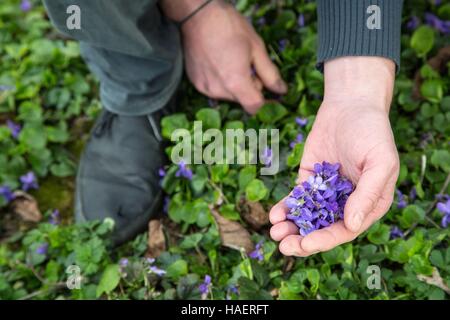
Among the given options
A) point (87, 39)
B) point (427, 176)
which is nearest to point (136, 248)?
point (87, 39)

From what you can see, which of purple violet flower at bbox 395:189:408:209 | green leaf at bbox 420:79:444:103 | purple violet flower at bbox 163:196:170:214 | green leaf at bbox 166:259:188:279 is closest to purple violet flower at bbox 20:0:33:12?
purple violet flower at bbox 163:196:170:214

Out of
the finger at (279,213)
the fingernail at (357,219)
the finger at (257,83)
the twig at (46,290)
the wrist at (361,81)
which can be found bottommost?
the twig at (46,290)

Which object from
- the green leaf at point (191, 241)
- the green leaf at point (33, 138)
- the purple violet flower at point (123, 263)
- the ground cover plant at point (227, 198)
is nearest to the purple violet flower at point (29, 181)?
the ground cover plant at point (227, 198)

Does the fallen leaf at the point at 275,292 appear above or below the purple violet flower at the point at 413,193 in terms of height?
below

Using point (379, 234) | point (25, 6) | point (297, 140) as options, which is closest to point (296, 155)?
point (297, 140)

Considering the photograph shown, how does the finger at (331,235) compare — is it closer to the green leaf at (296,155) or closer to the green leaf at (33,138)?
the green leaf at (296,155)

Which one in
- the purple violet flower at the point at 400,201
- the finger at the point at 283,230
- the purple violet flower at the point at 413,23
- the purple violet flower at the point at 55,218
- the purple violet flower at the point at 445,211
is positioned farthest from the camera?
the purple violet flower at the point at 413,23

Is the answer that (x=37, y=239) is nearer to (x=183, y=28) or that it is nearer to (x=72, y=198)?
(x=72, y=198)

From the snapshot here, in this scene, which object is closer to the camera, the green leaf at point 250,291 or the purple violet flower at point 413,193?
the green leaf at point 250,291
